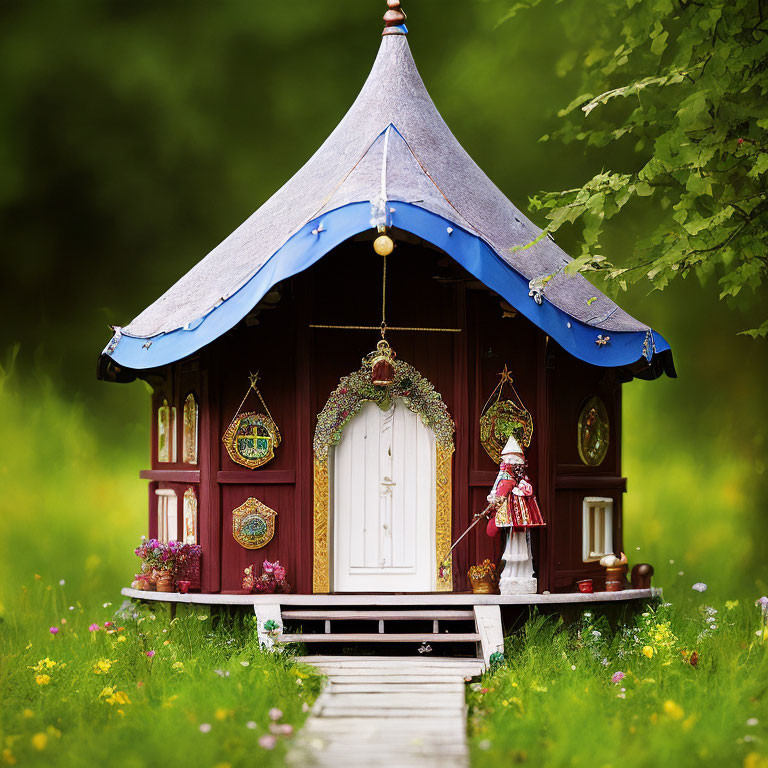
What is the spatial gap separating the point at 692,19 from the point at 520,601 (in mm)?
5157

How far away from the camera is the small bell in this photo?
10.5 metres

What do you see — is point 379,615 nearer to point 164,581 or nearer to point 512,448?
point 512,448

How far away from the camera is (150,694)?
8.04 metres

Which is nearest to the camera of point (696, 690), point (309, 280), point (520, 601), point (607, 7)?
point (696, 690)

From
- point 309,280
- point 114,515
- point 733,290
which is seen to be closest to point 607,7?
point 733,290

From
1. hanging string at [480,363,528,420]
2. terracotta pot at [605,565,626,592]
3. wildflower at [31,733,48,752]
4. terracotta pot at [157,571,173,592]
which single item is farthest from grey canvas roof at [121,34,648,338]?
wildflower at [31,733,48,752]

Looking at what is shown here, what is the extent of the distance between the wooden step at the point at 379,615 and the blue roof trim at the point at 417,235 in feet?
8.21

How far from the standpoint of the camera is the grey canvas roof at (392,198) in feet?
34.5

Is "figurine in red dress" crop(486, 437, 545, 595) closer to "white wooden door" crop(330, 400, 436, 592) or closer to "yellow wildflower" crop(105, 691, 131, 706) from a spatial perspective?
"white wooden door" crop(330, 400, 436, 592)

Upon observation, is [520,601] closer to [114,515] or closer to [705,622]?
[705,622]

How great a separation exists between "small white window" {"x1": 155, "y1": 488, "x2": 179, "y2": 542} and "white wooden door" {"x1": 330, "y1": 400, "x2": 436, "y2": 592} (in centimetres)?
176

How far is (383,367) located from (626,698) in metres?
3.79

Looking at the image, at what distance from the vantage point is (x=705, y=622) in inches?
442

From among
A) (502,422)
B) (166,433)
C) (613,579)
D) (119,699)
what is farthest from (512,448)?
(119,699)
